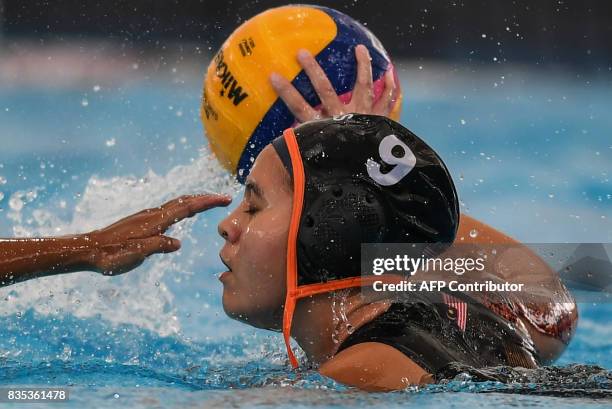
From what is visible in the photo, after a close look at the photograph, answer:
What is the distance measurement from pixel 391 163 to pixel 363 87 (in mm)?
545

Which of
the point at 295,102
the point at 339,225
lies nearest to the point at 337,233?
the point at 339,225

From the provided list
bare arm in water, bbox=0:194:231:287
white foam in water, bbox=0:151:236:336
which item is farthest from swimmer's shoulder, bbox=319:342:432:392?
white foam in water, bbox=0:151:236:336

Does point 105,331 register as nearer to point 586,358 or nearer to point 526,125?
point 586,358

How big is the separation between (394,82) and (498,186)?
3005 millimetres

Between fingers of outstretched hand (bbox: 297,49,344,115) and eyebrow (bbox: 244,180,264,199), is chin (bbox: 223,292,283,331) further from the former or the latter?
fingers of outstretched hand (bbox: 297,49,344,115)

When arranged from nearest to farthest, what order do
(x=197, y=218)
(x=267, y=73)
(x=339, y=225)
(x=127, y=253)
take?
(x=339, y=225), (x=127, y=253), (x=267, y=73), (x=197, y=218)

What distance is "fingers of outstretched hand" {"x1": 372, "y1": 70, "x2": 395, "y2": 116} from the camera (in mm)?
2426

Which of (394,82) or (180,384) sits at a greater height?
(394,82)

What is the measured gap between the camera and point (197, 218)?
4625 mm

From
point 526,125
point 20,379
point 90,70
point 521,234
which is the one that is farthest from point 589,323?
point 90,70

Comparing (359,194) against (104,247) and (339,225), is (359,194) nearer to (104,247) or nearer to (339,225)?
(339,225)

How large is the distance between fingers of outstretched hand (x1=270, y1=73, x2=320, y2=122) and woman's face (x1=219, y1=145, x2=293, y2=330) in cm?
39

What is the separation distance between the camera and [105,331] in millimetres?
2975

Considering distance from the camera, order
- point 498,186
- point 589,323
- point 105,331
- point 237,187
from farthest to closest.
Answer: point 498,186
point 589,323
point 105,331
point 237,187
